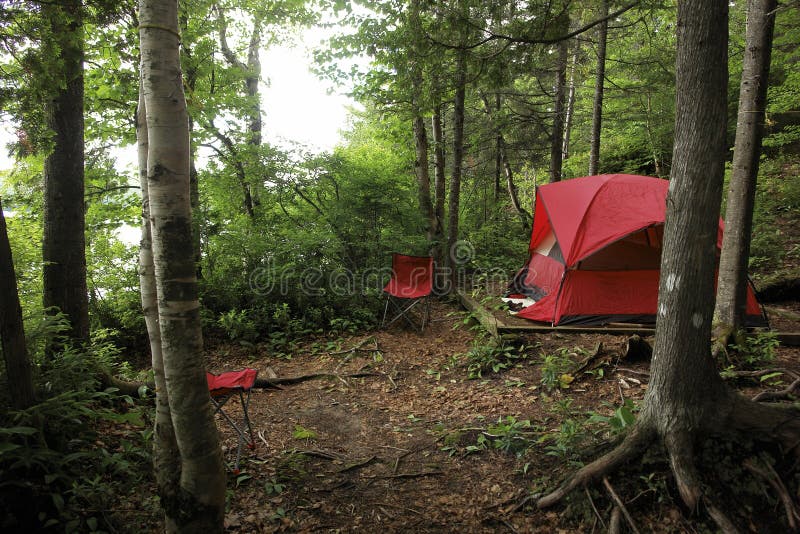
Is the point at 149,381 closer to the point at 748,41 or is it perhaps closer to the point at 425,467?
the point at 425,467

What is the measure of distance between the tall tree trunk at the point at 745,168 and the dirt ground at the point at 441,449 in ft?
2.06

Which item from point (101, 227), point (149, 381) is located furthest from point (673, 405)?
point (101, 227)

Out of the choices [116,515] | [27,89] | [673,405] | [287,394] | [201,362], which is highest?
[27,89]

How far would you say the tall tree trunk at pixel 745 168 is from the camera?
3.58 metres

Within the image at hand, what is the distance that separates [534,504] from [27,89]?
477 cm

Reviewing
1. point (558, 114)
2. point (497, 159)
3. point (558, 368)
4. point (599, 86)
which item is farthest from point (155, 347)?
point (497, 159)

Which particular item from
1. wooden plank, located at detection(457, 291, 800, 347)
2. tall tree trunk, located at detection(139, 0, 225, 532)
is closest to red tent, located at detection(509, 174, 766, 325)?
wooden plank, located at detection(457, 291, 800, 347)

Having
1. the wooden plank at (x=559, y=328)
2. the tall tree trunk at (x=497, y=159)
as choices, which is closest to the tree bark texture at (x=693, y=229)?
the wooden plank at (x=559, y=328)

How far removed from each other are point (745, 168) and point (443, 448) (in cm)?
365

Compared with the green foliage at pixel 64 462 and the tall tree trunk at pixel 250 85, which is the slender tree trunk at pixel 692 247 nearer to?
the green foliage at pixel 64 462

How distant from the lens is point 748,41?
3.65 meters

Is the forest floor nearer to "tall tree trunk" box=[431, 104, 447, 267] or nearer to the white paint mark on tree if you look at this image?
the white paint mark on tree

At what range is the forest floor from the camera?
233 cm

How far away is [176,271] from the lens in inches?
74.1
